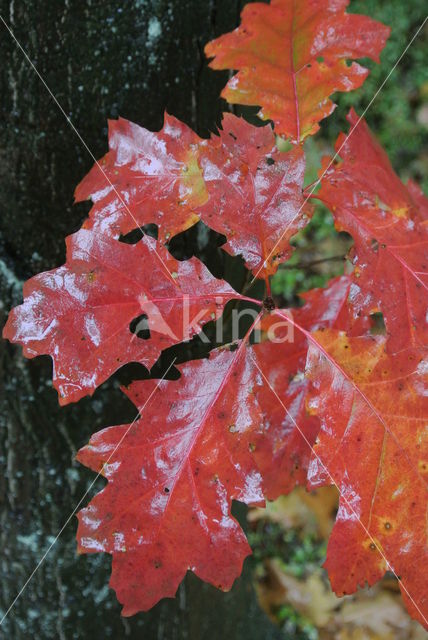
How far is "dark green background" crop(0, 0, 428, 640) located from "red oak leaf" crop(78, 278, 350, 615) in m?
0.33

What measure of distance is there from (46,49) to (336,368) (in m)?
0.67

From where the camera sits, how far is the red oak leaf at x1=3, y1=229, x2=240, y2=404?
71cm

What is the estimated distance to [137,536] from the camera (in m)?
0.72

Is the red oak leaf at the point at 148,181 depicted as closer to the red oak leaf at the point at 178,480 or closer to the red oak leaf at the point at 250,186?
the red oak leaf at the point at 250,186

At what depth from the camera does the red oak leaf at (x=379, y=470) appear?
0.70 m

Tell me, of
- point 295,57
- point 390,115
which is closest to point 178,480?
point 295,57

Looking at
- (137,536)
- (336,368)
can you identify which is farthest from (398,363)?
(137,536)

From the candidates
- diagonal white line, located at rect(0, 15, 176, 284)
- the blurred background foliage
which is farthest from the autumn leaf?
the blurred background foliage

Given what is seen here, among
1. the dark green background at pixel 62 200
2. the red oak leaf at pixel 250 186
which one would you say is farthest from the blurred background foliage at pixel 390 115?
the red oak leaf at pixel 250 186

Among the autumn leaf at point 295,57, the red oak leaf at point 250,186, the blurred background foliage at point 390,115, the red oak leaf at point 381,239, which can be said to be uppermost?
the autumn leaf at point 295,57

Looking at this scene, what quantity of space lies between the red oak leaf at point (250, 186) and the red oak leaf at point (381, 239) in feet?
0.26

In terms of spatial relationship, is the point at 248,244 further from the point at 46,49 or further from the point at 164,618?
the point at 164,618

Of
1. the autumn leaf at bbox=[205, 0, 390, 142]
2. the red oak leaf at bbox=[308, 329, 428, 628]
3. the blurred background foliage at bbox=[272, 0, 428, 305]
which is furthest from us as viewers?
the blurred background foliage at bbox=[272, 0, 428, 305]

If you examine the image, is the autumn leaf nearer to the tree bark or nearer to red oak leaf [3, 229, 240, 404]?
the tree bark
